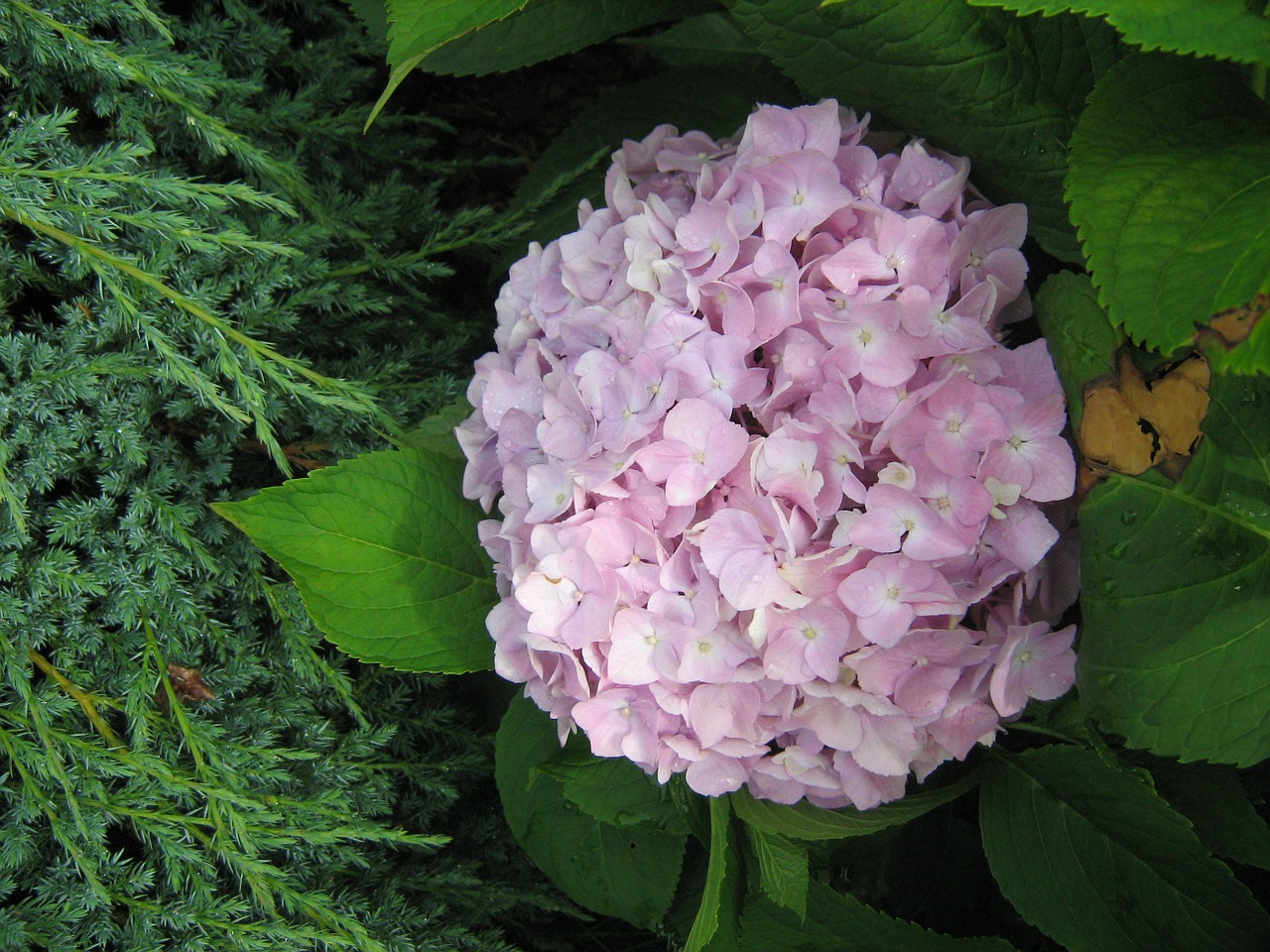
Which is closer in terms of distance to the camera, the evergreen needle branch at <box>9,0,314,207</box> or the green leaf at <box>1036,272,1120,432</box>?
the green leaf at <box>1036,272,1120,432</box>

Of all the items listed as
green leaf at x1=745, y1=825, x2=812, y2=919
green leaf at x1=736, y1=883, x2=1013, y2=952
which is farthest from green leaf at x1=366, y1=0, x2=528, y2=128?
green leaf at x1=736, y1=883, x2=1013, y2=952

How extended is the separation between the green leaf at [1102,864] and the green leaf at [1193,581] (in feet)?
0.30

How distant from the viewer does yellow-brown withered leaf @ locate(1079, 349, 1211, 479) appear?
0.74 meters

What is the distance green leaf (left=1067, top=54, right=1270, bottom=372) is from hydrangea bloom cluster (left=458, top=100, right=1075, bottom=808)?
0.09 metres

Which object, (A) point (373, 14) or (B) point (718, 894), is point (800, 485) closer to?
(B) point (718, 894)

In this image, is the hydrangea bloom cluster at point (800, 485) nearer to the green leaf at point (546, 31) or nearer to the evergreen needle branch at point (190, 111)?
the green leaf at point (546, 31)

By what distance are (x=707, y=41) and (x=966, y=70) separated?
0.52m

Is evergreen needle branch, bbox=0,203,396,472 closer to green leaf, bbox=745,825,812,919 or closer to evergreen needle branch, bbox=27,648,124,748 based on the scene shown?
evergreen needle branch, bbox=27,648,124,748

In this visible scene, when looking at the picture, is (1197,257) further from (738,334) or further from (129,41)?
(129,41)

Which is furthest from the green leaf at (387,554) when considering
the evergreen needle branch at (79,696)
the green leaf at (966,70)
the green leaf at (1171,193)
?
the green leaf at (1171,193)

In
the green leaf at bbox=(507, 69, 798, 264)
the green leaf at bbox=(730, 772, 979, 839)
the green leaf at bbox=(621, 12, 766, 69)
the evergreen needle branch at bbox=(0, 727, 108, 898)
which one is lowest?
the green leaf at bbox=(730, 772, 979, 839)

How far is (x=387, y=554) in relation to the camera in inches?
36.1

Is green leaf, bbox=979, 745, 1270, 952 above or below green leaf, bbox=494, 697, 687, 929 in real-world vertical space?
above

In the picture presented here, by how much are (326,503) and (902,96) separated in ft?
1.96
